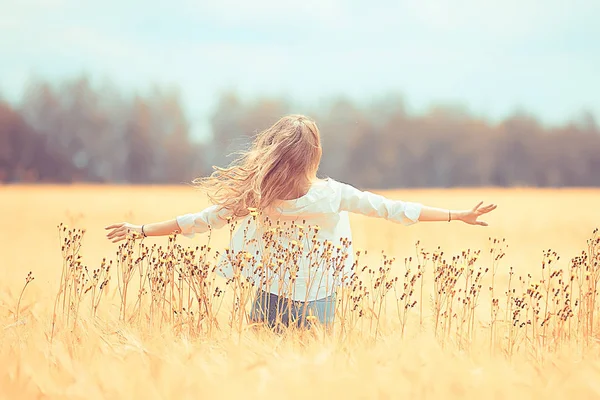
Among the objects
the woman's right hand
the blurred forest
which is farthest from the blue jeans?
the blurred forest

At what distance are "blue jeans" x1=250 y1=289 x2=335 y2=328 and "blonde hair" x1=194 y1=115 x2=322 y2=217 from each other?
1.67 ft

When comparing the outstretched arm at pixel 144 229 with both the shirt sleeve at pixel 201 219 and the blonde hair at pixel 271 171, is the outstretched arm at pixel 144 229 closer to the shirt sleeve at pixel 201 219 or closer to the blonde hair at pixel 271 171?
the shirt sleeve at pixel 201 219

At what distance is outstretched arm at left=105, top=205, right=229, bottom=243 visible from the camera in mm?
3902

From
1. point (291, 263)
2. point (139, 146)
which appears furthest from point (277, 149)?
point (139, 146)

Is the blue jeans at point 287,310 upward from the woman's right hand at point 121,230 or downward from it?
downward

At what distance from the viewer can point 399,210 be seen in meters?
3.77

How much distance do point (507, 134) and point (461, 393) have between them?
20.1 meters

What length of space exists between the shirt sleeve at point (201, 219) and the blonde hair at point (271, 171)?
0.16 feet

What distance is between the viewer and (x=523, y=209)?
11.5 metres

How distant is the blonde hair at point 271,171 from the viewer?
12.5ft

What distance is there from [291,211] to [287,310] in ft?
1.78

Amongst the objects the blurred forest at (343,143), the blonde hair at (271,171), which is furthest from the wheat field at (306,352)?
the blurred forest at (343,143)

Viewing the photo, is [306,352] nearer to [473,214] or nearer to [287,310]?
[287,310]

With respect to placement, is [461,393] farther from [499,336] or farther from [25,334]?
[25,334]
